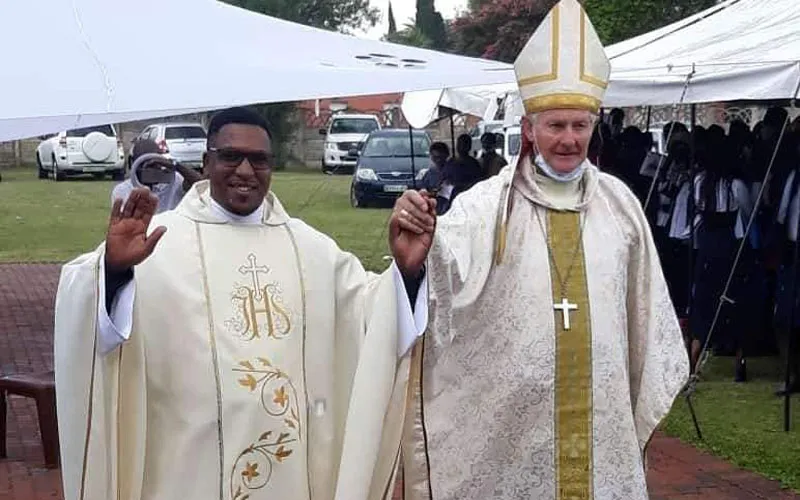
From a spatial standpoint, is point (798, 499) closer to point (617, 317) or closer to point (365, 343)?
point (617, 317)

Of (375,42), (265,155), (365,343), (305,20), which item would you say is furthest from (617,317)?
(305,20)

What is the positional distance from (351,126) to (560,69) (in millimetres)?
30188

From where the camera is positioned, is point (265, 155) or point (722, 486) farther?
point (722, 486)

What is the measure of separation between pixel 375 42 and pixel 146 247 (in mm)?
4745

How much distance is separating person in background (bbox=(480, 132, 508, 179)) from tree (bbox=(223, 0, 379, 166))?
2481 centimetres

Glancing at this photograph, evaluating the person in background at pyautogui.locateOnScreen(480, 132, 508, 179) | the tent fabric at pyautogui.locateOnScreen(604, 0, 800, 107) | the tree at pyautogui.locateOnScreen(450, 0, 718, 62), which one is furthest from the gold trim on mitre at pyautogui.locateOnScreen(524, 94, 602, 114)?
the tree at pyautogui.locateOnScreen(450, 0, 718, 62)

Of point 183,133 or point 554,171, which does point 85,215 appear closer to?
point 183,133

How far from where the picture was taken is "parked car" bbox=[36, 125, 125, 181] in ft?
100

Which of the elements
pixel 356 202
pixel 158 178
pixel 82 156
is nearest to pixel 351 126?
pixel 82 156

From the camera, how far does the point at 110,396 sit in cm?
349

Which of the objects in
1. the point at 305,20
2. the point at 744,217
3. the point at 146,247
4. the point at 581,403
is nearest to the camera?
the point at 146,247

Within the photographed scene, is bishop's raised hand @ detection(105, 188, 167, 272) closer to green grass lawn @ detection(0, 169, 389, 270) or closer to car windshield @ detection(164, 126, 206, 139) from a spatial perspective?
green grass lawn @ detection(0, 169, 389, 270)

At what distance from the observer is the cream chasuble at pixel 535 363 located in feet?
13.3

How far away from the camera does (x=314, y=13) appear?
160 feet
